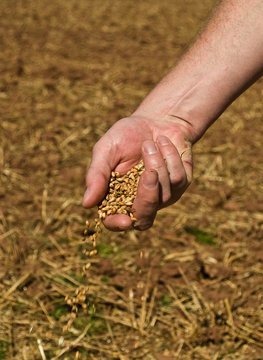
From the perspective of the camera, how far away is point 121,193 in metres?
2.13

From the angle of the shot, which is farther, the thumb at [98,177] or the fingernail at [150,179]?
the thumb at [98,177]

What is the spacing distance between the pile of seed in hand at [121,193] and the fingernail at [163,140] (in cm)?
14

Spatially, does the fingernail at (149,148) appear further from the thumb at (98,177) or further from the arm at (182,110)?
the thumb at (98,177)

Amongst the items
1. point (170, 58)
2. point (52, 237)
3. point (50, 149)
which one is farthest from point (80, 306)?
point (170, 58)

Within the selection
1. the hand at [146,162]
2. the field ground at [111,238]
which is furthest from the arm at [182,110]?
the field ground at [111,238]

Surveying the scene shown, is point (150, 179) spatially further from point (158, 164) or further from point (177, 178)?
point (177, 178)

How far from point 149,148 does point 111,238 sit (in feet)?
3.68

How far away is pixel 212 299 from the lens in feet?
8.80

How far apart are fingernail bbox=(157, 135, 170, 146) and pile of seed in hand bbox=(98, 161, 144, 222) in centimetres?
14

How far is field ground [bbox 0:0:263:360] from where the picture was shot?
246 cm

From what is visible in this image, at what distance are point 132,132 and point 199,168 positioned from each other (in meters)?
1.68

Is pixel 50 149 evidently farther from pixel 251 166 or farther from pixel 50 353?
Answer: pixel 50 353

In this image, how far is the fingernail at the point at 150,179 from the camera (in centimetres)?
188

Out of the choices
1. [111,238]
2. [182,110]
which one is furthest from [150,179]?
[111,238]
